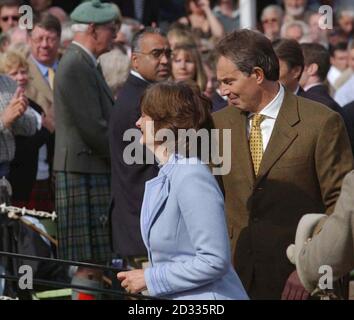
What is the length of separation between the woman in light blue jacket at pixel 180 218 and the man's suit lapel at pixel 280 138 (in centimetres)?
110

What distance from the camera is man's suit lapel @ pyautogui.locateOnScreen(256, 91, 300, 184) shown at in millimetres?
6648

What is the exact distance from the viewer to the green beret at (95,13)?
9680 millimetres

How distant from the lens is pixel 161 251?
5438mm

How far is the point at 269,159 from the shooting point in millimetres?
6664

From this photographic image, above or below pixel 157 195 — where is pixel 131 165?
below

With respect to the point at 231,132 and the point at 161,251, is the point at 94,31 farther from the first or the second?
the point at 161,251

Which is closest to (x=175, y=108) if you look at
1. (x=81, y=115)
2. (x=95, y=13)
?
(x=81, y=115)

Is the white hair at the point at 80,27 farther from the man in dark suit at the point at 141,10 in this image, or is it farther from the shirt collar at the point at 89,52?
the man in dark suit at the point at 141,10

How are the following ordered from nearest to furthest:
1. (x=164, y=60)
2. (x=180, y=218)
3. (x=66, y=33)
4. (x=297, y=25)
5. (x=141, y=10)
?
(x=180, y=218) → (x=164, y=60) → (x=66, y=33) → (x=297, y=25) → (x=141, y=10)

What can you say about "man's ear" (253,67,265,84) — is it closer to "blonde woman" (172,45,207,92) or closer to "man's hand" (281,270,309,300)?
"man's hand" (281,270,309,300)

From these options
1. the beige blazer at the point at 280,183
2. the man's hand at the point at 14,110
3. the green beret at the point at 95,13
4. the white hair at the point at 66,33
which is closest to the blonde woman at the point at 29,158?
the man's hand at the point at 14,110

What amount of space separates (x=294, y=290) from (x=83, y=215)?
3500 mm

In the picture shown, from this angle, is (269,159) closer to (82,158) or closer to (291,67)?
(291,67)

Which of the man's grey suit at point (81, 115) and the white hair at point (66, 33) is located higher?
the white hair at point (66, 33)
